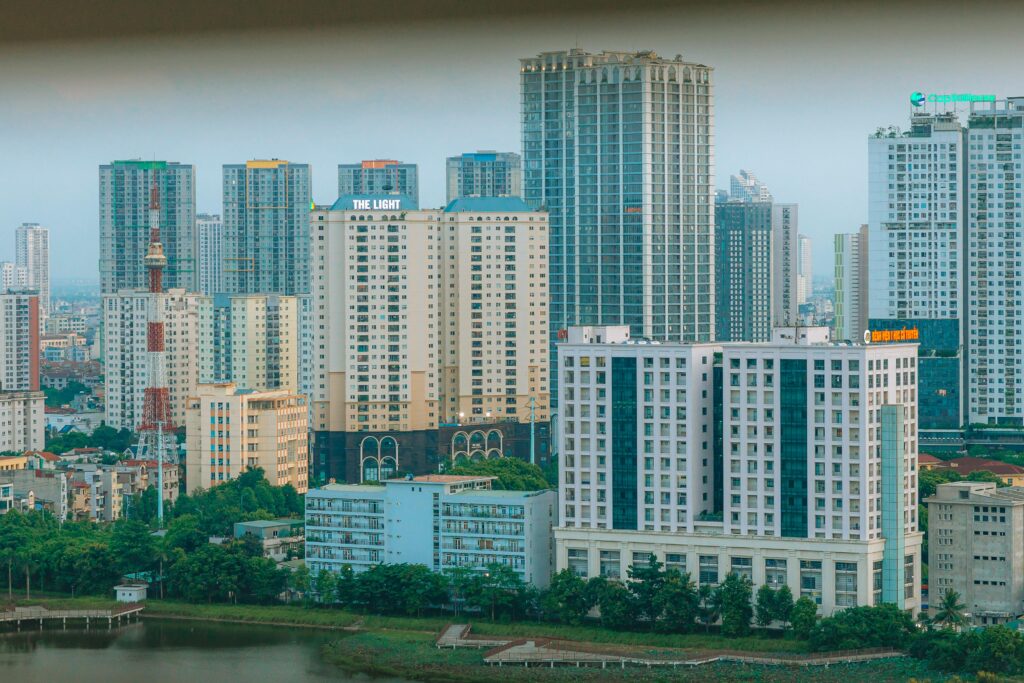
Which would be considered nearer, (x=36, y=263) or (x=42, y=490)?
(x=42, y=490)

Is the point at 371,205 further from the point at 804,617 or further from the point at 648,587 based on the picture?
the point at 804,617

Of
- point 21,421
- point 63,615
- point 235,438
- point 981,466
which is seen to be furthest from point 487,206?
point 63,615

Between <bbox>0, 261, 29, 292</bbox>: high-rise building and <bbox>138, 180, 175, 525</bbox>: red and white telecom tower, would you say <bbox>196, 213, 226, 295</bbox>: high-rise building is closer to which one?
<bbox>0, 261, 29, 292</bbox>: high-rise building

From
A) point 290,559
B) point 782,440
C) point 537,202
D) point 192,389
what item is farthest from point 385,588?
point 192,389

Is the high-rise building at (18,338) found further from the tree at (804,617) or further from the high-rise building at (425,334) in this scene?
the tree at (804,617)

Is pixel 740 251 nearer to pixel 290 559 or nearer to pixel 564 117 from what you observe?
pixel 564 117

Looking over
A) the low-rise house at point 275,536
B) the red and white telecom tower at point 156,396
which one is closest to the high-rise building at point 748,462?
the low-rise house at point 275,536

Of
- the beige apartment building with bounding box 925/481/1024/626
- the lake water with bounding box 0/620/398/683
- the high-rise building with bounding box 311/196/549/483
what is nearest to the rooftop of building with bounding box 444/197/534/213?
the high-rise building with bounding box 311/196/549/483
